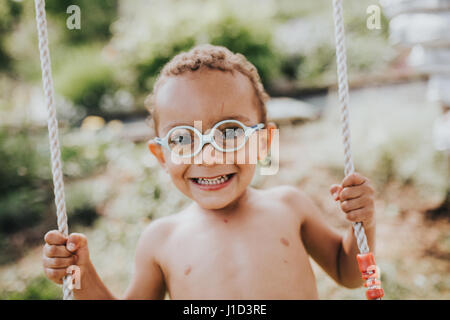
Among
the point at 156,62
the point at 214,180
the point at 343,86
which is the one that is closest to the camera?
the point at 343,86

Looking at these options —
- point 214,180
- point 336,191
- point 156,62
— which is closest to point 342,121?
point 336,191

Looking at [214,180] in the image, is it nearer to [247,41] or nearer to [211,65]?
[211,65]

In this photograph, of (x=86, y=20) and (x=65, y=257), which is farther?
(x=86, y=20)

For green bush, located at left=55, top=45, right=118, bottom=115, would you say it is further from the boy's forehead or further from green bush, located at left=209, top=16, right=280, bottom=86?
the boy's forehead

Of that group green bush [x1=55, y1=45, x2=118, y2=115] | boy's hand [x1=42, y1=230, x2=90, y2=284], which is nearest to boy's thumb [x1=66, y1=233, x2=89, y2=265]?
boy's hand [x1=42, y1=230, x2=90, y2=284]

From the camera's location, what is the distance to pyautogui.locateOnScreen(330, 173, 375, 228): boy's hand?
119 cm

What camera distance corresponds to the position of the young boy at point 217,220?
1276mm

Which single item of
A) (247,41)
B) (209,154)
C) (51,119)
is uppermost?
(247,41)

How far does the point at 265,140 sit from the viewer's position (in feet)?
4.96

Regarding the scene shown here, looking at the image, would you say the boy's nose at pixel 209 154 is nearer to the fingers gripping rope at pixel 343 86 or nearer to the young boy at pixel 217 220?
the young boy at pixel 217 220

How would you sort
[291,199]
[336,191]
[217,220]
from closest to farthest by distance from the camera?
[336,191], [217,220], [291,199]

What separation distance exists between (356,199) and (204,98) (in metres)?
0.56

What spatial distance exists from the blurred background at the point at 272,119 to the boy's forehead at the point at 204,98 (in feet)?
5.88

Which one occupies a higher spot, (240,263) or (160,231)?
(160,231)
